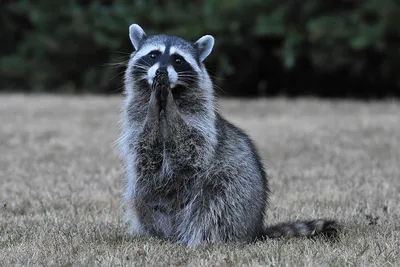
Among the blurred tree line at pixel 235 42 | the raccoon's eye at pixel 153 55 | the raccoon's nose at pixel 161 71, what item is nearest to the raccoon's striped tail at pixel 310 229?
the raccoon's nose at pixel 161 71

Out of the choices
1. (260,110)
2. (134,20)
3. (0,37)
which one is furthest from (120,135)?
(0,37)

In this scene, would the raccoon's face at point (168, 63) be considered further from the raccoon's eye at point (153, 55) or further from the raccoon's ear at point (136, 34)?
the raccoon's ear at point (136, 34)

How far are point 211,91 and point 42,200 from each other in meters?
2.01

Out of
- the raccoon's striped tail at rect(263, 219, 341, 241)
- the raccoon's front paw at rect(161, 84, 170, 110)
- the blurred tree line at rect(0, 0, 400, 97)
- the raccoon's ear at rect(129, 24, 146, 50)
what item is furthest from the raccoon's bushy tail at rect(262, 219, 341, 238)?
the blurred tree line at rect(0, 0, 400, 97)

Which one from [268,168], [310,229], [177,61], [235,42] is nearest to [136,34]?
[177,61]

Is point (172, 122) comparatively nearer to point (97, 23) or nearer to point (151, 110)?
point (151, 110)

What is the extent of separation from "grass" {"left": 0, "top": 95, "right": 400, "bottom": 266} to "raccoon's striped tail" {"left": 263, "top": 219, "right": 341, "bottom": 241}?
10 centimetres

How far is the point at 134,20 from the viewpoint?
673 inches

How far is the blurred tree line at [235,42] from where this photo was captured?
1598 cm

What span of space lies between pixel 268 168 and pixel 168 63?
385cm

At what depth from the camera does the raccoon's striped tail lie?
16.1ft

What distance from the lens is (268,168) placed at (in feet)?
28.2

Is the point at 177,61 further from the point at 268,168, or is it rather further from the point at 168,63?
the point at 268,168

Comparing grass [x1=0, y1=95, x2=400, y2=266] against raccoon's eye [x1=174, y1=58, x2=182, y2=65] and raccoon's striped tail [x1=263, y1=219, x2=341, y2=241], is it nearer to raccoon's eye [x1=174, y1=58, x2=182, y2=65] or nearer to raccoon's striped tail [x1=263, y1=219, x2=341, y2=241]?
raccoon's striped tail [x1=263, y1=219, x2=341, y2=241]
